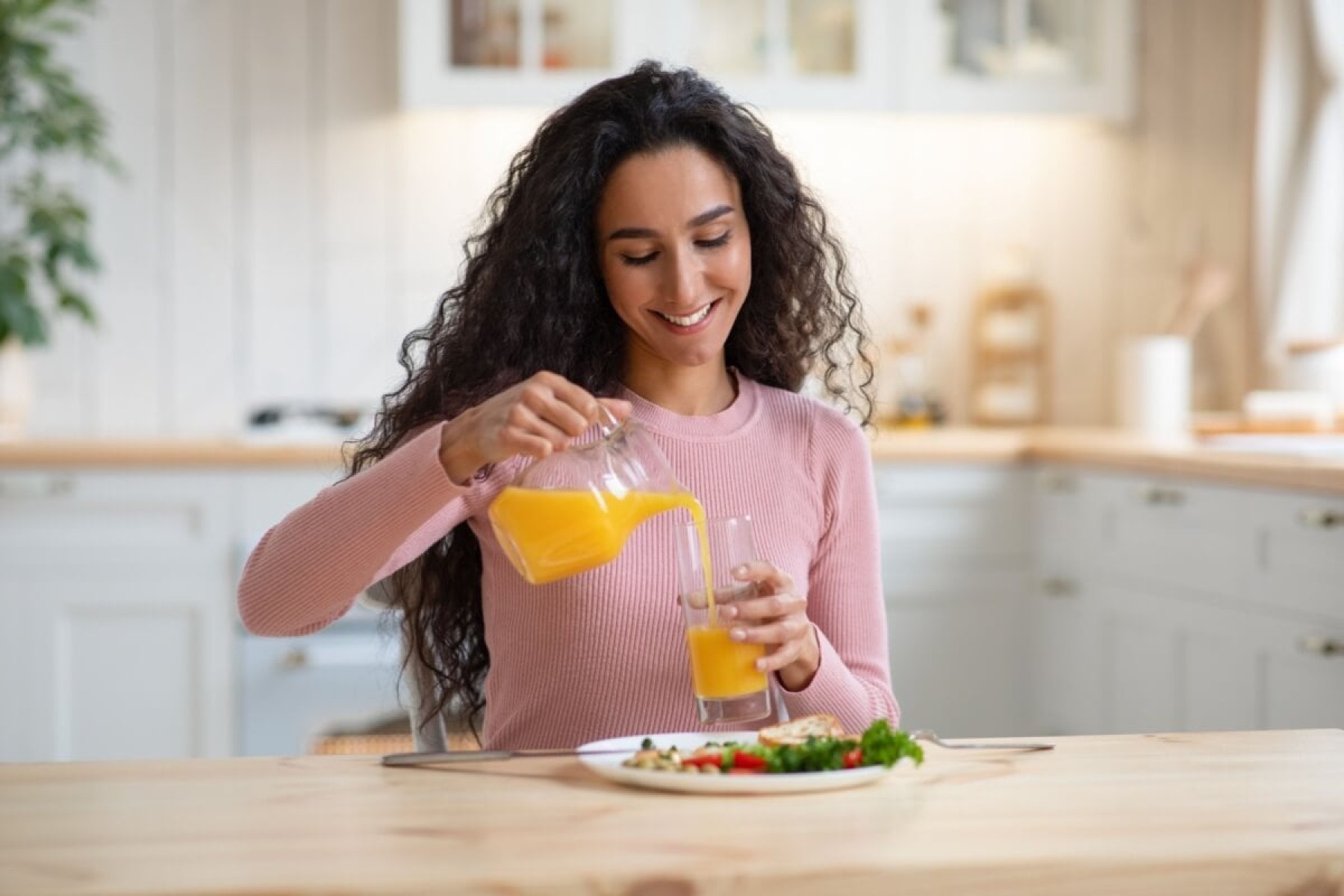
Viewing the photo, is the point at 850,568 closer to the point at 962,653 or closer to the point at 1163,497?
the point at 1163,497

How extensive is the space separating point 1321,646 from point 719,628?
155cm

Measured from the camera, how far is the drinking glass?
Result: 4.03 ft

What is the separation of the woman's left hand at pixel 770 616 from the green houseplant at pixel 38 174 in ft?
7.69

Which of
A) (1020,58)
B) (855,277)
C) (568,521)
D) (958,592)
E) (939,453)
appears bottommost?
(958,592)

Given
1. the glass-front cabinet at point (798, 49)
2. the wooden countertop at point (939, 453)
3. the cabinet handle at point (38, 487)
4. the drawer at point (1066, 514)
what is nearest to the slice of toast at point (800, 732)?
the wooden countertop at point (939, 453)

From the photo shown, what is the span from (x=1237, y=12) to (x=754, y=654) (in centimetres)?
328

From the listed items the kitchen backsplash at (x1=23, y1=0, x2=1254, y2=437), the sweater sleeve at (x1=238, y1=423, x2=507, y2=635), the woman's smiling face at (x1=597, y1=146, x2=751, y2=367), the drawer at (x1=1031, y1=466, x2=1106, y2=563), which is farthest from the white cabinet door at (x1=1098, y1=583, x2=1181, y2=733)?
the sweater sleeve at (x1=238, y1=423, x2=507, y2=635)

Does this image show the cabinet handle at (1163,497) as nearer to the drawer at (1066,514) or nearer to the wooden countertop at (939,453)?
the wooden countertop at (939,453)

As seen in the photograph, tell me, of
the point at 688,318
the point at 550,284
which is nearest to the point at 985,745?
the point at 688,318

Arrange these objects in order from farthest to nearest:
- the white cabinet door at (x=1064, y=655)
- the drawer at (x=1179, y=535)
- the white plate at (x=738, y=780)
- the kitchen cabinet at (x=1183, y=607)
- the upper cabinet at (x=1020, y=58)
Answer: the upper cabinet at (x=1020, y=58), the white cabinet door at (x=1064, y=655), the drawer at (x=1179, y=535), the kitchen cabinet at (x=1183, y=607), the white plate at (x=738, y=780)

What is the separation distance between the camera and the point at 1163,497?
2980 millimetres

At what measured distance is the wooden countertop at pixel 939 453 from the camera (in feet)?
9.36

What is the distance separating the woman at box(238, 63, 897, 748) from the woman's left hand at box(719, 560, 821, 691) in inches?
6.4

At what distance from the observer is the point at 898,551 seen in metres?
3.48
